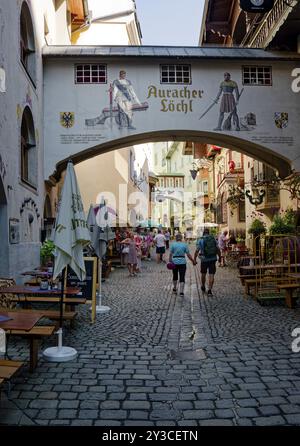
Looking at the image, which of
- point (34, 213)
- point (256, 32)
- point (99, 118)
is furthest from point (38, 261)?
point (256, 32)

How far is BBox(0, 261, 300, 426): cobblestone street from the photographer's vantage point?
14.3 ft

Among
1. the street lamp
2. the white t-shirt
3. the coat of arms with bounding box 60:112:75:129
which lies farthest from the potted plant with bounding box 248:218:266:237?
the coat of arms with bounding box 60:112:75:129

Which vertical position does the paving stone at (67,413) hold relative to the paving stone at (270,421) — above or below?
above

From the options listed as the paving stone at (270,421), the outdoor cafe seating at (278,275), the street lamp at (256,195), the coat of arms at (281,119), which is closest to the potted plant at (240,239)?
the street lamp at (256,195)

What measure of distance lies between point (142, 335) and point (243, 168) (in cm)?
2245

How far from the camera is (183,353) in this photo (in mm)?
6727

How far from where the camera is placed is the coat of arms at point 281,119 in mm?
18391

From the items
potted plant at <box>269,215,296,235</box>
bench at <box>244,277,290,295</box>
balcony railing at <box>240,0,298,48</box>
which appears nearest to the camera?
bench at <box>244,277,290,295</box>

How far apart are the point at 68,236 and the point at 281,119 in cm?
1396

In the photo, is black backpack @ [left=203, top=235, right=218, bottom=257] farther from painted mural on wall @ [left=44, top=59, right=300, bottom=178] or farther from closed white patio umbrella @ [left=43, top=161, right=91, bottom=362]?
painted mural on wall @ [left=44, top=59, right=300, bottom=178]

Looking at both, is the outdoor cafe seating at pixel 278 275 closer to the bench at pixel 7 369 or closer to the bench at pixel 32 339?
the bench at pixel 32 339

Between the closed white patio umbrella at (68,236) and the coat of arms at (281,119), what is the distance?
13.3 meters

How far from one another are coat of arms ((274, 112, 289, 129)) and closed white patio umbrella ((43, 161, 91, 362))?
13320 mm
